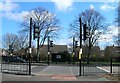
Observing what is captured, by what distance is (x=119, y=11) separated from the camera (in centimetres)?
5403

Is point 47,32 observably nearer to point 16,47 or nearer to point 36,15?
point 36,15

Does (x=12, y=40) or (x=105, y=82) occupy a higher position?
(x=12, y=40)

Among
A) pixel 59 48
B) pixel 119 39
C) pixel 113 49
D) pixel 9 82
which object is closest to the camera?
pixel 9 82

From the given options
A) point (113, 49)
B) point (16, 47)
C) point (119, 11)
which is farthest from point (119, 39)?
point (16, 47)

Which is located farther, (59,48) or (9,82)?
(59,48)

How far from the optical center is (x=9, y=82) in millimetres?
19141

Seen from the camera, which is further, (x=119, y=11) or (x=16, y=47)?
(x=16, y=47)

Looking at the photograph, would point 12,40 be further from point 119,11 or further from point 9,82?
point 9,82

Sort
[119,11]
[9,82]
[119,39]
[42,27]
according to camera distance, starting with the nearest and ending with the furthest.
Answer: [9,82] < [119,11] < [119,39] < [42,27]

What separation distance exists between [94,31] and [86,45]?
5518 mm

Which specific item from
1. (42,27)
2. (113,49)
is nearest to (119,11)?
(42,27)

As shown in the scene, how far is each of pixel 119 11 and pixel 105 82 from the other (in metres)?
35.5

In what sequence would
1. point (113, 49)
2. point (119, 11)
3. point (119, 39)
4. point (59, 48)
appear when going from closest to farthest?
point (119, 11), point (119, 39), point (113, 49), point (59, 48)

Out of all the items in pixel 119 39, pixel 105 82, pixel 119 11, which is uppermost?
pixel 119 11
